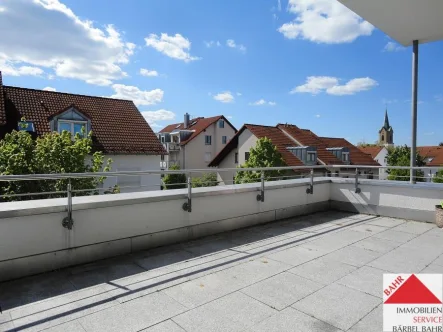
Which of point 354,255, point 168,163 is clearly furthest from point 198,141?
point 354,255

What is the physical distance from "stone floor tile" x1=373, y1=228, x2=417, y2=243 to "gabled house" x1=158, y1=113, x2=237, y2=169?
37967 millimetres

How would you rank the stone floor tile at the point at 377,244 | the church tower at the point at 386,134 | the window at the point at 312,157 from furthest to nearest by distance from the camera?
the church tower at the point at 386,134
the window at the point at 312,157
the stone floor tile at the point at 377,244

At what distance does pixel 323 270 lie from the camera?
356 cm

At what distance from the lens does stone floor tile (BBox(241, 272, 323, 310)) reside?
2826 mm

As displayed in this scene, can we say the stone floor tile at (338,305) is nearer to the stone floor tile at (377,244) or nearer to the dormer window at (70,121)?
the stone floor tile at (377,244)

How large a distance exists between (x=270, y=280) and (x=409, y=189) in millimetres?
4329

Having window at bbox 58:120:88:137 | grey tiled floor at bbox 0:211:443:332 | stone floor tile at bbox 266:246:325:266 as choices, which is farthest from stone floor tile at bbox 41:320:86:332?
window at bbox 58:120:88:137

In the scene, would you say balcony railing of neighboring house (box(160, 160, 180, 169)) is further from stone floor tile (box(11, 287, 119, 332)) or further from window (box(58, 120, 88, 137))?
stone floor tile (box(11, 287, 119, 332))

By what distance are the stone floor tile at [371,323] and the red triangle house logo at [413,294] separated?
259mm

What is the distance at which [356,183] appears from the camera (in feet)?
22.6

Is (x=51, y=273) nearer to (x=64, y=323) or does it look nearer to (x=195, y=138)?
(x=64, y=323)

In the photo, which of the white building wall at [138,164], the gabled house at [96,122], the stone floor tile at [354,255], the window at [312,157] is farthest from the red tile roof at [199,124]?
the stone floor tile at [354,255]

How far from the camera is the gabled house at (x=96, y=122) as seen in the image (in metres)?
16.8

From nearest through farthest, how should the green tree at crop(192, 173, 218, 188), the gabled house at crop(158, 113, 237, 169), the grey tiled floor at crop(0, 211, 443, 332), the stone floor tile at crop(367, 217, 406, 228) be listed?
the grey tiled floor at crop(0, 211, 443, 332) < the green tree at crop(192, 173, 218, 188) < the stone floor tile at crop(367, 217, 406, 228) < the gabled house at crop(158, 113, 237, 169)
